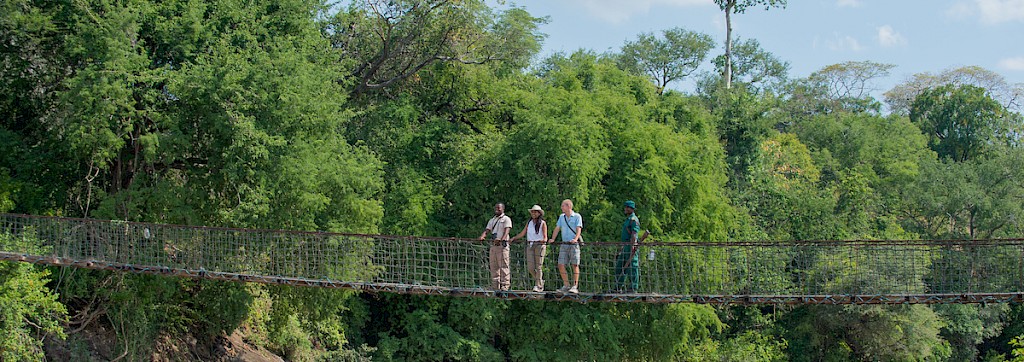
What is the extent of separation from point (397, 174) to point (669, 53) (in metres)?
18.2

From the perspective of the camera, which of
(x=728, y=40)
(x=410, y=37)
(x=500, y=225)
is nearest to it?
(x=500, y=225)

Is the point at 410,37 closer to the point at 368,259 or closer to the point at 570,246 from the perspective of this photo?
the point at 368,259

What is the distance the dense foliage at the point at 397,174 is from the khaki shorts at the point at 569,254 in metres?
5.55

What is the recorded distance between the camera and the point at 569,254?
1112cm

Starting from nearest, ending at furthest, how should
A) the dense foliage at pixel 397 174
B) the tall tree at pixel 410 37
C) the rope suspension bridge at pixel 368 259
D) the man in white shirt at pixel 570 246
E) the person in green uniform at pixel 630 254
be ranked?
1. the rope suspension bridge at pixel 368 259
2. the person in green uniform at pixel 630 254
3. the man in white shirt at pixel 570 246
4. the dense foliage at pixel 397 174
5. the tall tree at pixel 410 37

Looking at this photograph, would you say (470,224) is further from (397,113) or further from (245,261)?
(245,261)

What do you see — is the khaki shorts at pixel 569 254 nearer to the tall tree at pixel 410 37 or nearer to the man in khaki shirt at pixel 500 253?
the man in khaki shirt at pixel 500 253

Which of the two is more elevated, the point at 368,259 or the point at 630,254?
the point at 630,254

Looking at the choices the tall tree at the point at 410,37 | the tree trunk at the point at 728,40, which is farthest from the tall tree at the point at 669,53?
the tall tree at the point at 410,37

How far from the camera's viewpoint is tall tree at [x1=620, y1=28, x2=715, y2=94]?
35656mm

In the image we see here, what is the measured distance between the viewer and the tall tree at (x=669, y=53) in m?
35.7

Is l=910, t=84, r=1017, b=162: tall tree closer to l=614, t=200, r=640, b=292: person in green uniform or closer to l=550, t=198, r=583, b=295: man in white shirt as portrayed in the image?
l=614, t=200, r=640, b=292: person in green uniform

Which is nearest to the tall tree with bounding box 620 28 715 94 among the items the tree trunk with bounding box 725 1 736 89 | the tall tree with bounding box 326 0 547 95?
the tree trunk with bounding box 725 1 736 89

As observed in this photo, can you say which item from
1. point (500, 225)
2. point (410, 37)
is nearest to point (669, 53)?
point (410, 37)
